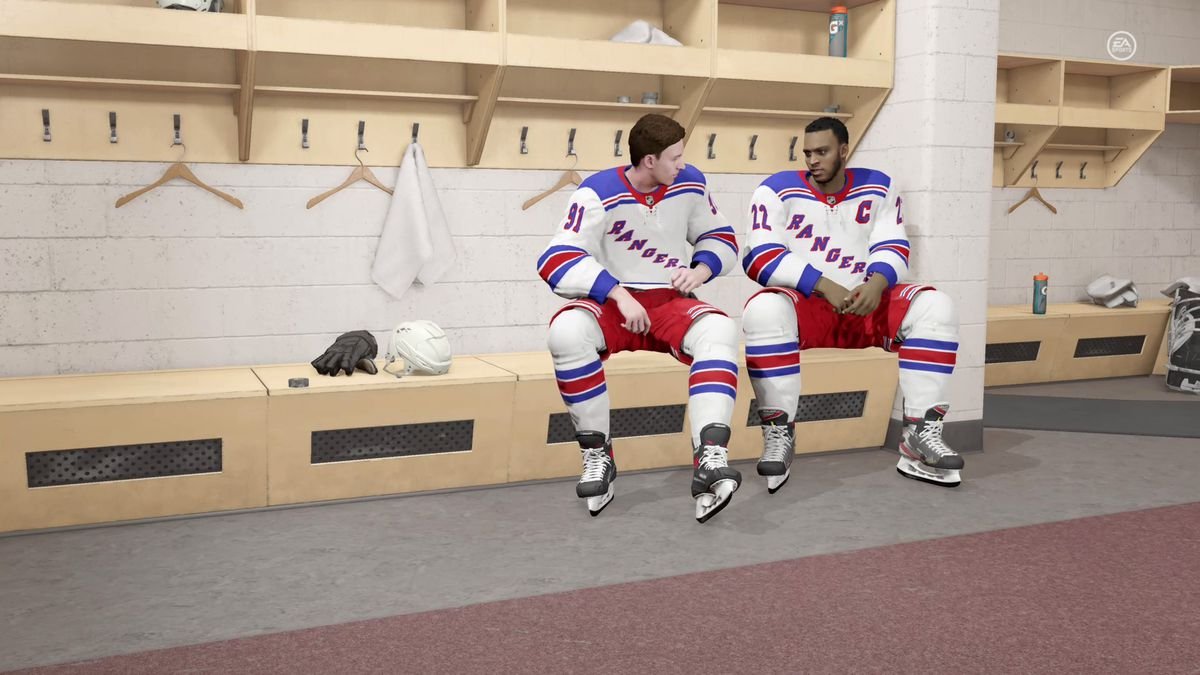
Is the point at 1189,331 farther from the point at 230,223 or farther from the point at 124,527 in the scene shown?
the point at 124,527

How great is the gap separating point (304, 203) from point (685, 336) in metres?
1.64

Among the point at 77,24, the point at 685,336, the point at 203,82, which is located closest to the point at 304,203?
the point at 203,82

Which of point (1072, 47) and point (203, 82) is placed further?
point (1072, 47)

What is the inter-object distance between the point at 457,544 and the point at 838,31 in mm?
2712

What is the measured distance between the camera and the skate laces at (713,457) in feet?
9.42

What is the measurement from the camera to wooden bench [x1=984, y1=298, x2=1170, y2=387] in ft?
18.4

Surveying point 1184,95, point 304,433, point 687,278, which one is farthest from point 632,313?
point 1184,95

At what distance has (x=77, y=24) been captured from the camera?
3.21 m

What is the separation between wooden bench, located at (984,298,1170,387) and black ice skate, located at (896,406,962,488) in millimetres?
2183

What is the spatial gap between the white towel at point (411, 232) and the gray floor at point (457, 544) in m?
0.94

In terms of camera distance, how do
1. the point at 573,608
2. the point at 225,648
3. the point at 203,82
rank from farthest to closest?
the point at 203,82 < the point at 573,608 < the point at 225,648

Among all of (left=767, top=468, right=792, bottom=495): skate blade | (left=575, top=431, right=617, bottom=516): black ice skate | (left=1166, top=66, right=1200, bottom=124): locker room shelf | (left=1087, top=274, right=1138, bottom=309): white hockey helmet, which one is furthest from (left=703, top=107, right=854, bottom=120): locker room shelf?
(left=1166, top=66, right=1200, bottom=124): locker room shelf

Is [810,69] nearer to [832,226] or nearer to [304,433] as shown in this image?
[832,226]

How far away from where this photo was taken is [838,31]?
4398mm
